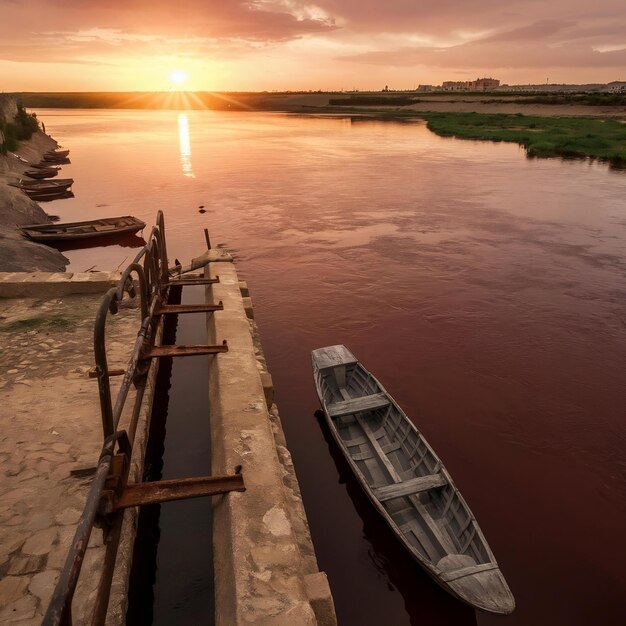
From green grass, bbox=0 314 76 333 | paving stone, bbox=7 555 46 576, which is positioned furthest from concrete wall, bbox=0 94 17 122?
paving stone, bbox=7 555 46 576

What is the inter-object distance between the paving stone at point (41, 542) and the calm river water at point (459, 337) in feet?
12.4

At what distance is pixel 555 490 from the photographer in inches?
324

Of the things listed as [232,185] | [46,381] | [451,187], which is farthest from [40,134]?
[46,381]

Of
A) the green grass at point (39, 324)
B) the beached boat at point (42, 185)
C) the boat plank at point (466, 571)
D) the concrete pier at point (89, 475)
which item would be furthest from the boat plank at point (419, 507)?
the beached boat at point (42, 185)

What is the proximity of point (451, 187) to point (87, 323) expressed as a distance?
3009cm

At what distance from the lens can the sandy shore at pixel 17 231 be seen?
591 inches

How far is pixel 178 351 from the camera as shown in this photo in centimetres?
753

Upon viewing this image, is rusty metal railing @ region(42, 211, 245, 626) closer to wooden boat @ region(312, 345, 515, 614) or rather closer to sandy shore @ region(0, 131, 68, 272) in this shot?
wooden boat @ region(312, 345, 515, 614)

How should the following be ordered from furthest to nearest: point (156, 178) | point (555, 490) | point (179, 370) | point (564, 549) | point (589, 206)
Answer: point (156, 178), point (589, 206), point (179, 370), point (555, 490), point (564, 549)

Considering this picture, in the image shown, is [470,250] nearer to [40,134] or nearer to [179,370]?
[179,370]

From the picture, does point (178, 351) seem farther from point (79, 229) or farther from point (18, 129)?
point (18, 129)

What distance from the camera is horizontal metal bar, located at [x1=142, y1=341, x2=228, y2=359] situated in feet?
23.5

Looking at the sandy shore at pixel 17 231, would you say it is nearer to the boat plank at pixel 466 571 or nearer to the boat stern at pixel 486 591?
the boat plank at pixel 466 571

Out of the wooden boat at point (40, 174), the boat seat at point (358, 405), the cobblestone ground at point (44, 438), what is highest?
the cobblestone ground at point (44, 438)
